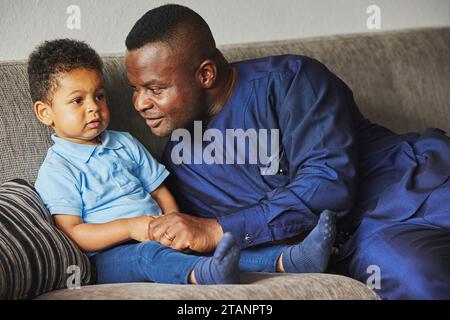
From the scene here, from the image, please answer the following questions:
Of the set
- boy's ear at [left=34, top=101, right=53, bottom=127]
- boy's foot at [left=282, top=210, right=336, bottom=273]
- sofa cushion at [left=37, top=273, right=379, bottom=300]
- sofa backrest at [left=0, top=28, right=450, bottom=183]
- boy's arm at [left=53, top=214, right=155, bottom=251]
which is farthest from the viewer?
sofa backrest at [left=0, top=28, right=450, bottom=183]

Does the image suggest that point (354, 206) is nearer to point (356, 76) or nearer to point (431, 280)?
point (431, 280)

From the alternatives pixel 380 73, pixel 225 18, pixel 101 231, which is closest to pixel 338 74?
pixel 380 73

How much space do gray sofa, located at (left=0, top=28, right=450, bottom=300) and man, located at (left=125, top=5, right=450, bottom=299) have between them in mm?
136

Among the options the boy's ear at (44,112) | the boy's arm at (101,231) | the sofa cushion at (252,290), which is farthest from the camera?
the boy's ear at (44,112)

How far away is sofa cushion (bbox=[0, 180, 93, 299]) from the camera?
1484 millimetres

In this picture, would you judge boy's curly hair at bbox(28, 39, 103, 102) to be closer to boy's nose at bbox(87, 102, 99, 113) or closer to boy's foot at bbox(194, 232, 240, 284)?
boy's nose at bbox(87, 102, 99, 113)

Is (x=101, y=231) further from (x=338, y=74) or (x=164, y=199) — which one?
(x=338, y=74)

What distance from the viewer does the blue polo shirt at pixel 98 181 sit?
1749 millimetres

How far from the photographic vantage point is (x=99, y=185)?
70.5 inches

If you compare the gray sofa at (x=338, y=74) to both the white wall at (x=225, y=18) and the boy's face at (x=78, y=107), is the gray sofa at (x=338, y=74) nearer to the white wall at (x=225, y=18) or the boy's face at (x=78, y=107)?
the boy's face at (x=78, y=107)

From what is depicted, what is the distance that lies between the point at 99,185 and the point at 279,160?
0.42 meters

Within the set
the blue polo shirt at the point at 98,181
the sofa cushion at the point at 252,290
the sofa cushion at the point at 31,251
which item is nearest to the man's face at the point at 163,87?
the blue polo shirt at the point at 98,181

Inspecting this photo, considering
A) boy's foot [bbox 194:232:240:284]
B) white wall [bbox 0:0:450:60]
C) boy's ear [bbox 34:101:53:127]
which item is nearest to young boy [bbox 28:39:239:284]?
boy's ear [bbox 34:101:53:127]
